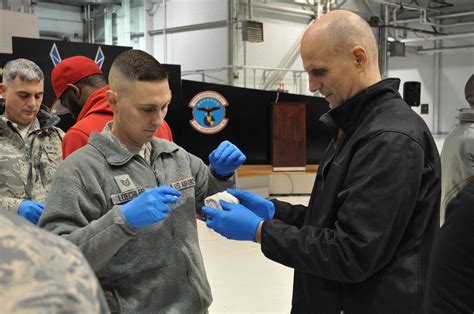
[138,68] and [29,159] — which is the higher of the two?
[138,68]

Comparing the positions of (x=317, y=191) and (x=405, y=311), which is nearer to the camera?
(x=405, y=311)

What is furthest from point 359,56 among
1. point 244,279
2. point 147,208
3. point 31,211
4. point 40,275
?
point 244,279

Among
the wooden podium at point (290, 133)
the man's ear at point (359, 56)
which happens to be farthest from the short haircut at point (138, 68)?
the wooden podium at point (290, 133)

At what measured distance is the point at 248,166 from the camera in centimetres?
868

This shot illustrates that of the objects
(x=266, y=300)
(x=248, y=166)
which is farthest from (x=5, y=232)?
(x=248, y=166)

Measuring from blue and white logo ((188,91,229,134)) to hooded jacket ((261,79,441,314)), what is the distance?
629 centimetres

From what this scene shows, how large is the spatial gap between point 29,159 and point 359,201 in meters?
1.87

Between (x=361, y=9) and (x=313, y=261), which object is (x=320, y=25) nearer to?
(x=313, y=261)

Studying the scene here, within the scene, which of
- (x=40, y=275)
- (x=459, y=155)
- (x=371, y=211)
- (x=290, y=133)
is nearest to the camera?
(x=40, y=275)

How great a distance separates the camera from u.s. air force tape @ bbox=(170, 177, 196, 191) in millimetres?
1607

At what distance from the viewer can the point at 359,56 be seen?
1.47m

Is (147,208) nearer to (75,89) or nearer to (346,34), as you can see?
(346,34)

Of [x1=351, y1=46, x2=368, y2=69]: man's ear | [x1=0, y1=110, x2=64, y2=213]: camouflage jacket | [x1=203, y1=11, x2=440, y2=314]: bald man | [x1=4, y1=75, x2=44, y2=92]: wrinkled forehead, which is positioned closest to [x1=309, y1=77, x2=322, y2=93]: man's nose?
[x1=203, y1=11, x2=440, y2=314]: bald man

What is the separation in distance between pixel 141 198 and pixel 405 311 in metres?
0.74
